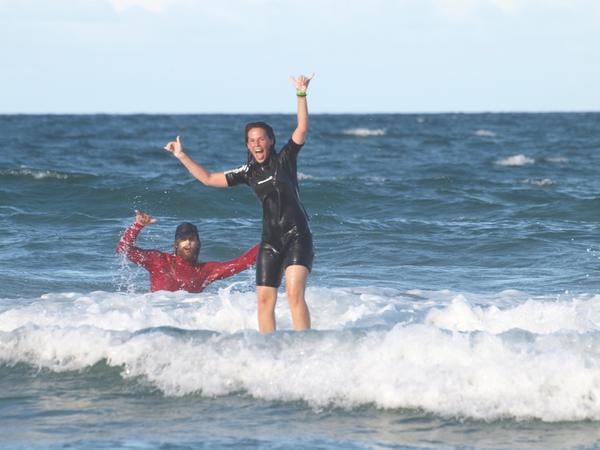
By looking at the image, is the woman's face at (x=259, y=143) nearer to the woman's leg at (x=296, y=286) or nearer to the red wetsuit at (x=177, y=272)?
the woman's leg at (x=296, y=286)

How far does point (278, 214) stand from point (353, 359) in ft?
3.74

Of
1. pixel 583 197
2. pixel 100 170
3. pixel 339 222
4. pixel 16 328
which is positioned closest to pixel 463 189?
pixel 583 197

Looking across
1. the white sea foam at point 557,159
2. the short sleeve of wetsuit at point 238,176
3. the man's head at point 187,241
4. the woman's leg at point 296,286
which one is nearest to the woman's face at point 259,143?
the short sleeve of wetsuit at point 238,176

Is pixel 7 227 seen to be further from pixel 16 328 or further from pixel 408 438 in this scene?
pixel 408 438

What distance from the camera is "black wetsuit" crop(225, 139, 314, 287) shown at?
7875 millimetres

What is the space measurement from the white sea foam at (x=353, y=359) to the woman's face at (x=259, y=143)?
124 centimetres

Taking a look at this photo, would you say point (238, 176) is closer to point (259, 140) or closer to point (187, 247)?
point (259, 140)

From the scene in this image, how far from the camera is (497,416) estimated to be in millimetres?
6949

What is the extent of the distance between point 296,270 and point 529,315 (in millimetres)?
2827

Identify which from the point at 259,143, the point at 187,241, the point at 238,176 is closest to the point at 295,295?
the point at 238,176

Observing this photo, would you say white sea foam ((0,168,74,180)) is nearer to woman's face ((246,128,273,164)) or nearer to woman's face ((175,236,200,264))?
woman's face ((175,236,200,264))

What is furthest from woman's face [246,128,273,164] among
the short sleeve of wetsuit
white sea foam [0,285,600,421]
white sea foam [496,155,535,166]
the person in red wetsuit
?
white sea foam [496,155,535,166]

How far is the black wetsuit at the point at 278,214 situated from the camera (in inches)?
310

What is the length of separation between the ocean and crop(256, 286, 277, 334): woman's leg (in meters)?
0.12
